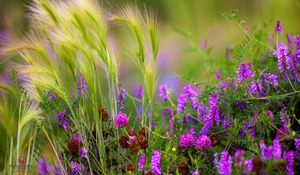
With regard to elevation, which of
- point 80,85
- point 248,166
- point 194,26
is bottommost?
point 248,166

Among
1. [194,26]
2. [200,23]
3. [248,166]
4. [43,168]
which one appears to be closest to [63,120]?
[43,168]

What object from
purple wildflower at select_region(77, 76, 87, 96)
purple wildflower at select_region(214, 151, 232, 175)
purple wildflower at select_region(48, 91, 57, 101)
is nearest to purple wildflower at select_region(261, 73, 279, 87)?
purple wildflower at select_region(214, 151, 232, 175)

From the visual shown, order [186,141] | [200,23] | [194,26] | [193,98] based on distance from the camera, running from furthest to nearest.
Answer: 1. [200,23]
2. [194,26]
3. [193,98]
4. [186,141]

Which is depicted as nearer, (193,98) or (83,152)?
(83,152)

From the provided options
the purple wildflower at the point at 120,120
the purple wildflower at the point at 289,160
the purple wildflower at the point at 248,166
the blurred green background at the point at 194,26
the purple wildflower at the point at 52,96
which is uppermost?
the blurred green background at the point at 194,26

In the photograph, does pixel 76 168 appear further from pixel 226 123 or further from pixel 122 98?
pixel 226 123

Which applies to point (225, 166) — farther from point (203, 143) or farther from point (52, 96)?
point (52, 96)

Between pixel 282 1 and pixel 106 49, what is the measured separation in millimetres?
2691

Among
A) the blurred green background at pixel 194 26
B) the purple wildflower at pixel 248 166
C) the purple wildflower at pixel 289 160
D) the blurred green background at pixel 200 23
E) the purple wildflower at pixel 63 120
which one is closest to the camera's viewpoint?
the purple wildflower at pixel 248 166

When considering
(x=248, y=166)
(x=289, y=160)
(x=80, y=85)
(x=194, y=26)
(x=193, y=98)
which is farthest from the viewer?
(x=194, y=26)

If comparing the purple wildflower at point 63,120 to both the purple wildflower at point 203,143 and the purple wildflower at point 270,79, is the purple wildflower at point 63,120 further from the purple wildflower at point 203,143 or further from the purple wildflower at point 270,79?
the purple wildflower at point 270,79

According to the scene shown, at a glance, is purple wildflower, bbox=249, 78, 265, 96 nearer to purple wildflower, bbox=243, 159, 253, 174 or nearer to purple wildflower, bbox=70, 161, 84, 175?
purple wildflower, bbox=243, 159, 253, 174

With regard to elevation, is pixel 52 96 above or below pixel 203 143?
above

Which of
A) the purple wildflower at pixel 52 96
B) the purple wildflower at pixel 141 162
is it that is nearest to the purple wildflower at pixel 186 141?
the purple wildflower at pixel 141 162
